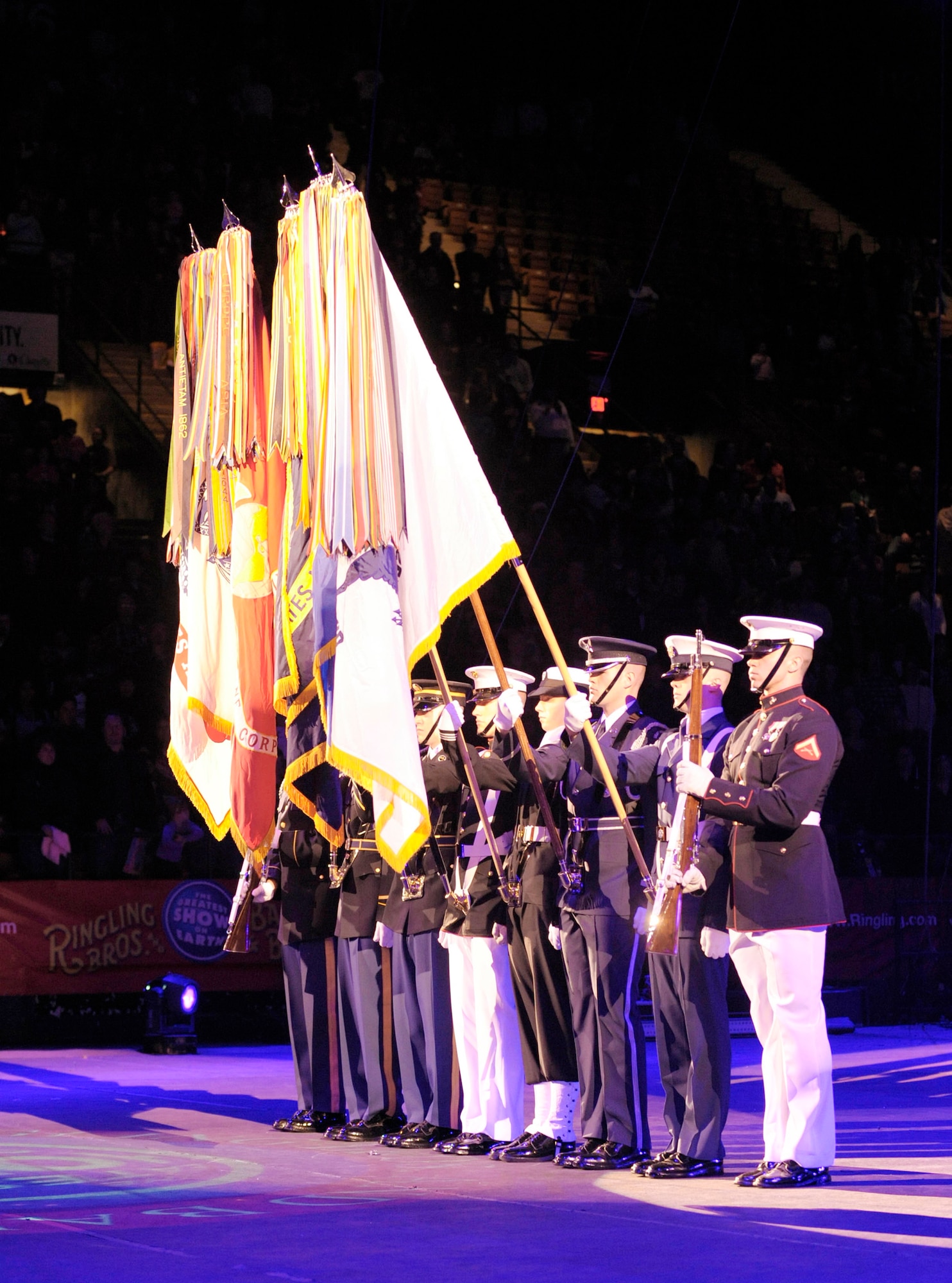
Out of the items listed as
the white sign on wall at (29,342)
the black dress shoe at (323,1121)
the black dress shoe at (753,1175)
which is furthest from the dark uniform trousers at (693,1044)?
the white sign on wall at (29,342)

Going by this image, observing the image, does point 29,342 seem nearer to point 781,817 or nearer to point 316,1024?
point 316,1024

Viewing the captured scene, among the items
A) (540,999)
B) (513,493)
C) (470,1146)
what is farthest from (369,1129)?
(513,493)

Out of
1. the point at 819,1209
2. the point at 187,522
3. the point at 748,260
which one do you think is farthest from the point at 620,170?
the point at 819,1209

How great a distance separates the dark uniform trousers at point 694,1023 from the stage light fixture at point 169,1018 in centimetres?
531

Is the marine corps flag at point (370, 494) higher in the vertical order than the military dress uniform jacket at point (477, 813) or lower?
higher

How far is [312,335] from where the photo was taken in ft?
23.7

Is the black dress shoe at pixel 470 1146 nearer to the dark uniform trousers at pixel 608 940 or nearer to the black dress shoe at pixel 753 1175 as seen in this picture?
the dark uniform trousers at pixel 608 940

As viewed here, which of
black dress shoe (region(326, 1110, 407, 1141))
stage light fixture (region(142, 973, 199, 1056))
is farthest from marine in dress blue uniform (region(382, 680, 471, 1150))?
stage light fixture (region(142, 973, 199, 1056))

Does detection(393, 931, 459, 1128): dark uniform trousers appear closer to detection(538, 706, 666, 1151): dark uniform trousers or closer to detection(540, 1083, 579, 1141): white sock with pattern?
detection(540, 1083, 579, 1141): white sock with pattern

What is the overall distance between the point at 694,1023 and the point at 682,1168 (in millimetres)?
499

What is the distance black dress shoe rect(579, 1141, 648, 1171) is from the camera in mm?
6570

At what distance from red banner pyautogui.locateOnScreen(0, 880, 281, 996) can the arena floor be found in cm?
290

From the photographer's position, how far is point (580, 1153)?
21.9 ft

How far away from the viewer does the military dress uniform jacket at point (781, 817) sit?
624cm
